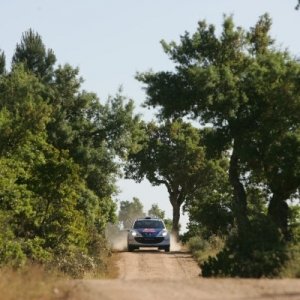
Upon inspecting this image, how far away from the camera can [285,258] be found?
1808 cm

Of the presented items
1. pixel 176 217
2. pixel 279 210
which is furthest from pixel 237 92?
pixel 176 217

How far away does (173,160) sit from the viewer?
→ 56625 millimetres

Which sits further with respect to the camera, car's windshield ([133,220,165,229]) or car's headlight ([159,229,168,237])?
car's windshield ([133,220,165,229])

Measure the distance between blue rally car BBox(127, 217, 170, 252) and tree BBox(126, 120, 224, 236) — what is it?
1956cm

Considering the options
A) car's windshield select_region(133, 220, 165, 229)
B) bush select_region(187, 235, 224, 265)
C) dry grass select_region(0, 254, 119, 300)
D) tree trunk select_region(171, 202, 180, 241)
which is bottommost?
dry grass select_region(0, 254, 119, 300)

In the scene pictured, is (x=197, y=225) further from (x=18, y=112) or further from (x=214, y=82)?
(x=214, y=82)

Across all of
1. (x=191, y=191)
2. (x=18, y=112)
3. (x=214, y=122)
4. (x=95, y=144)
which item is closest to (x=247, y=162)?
(x=214, y=122)

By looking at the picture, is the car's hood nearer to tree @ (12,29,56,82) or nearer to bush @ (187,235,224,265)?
bush @ (187,235,224,265)

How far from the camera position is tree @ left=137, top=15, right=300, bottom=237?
24531mm

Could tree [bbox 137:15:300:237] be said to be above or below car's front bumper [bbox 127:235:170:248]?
above

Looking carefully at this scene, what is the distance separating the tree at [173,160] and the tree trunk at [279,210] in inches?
1202

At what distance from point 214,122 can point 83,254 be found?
8.96 m

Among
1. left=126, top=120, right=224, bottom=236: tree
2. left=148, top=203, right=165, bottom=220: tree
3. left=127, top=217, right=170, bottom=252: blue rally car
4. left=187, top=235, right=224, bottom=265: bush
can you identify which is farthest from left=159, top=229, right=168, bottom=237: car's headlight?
left=148, top=203, right=165, bottom=220: tree

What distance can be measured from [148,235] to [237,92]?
12.2m
